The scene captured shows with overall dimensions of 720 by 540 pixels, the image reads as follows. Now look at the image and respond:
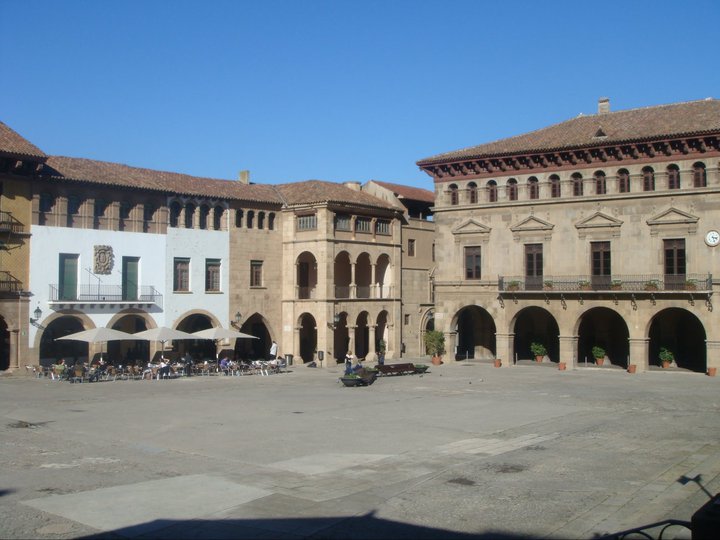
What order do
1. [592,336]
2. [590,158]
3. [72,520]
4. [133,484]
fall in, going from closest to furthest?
1. [72,520]
2. [133,484]
3. [590,158]
4. [592,336]

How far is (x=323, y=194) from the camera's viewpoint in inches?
1918

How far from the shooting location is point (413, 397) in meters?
31.4

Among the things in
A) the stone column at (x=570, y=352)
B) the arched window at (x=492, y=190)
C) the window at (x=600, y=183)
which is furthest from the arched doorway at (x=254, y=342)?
the window at (x=600, y=183)

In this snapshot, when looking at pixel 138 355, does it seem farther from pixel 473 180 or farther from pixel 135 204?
pixel 473 180

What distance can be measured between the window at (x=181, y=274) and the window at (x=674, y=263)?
977 inches

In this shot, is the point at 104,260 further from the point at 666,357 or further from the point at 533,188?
the point at 666,357

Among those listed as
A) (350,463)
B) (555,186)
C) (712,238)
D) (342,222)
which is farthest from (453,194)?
(350,463)

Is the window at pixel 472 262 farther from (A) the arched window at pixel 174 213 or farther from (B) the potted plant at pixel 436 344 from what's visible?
(A) the arched window at pixel 174 213

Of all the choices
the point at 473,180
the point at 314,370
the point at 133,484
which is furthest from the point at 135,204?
the point at 133,484

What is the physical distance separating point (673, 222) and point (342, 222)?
1849cm

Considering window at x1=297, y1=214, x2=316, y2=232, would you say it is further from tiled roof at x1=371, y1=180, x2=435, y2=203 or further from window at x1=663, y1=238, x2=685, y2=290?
window at x1=663, y1=238, x2=685, y2=290

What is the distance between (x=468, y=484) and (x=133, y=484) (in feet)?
20.8

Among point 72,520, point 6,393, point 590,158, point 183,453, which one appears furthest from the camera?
point 590,158

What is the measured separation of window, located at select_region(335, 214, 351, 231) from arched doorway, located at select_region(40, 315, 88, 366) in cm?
1576
